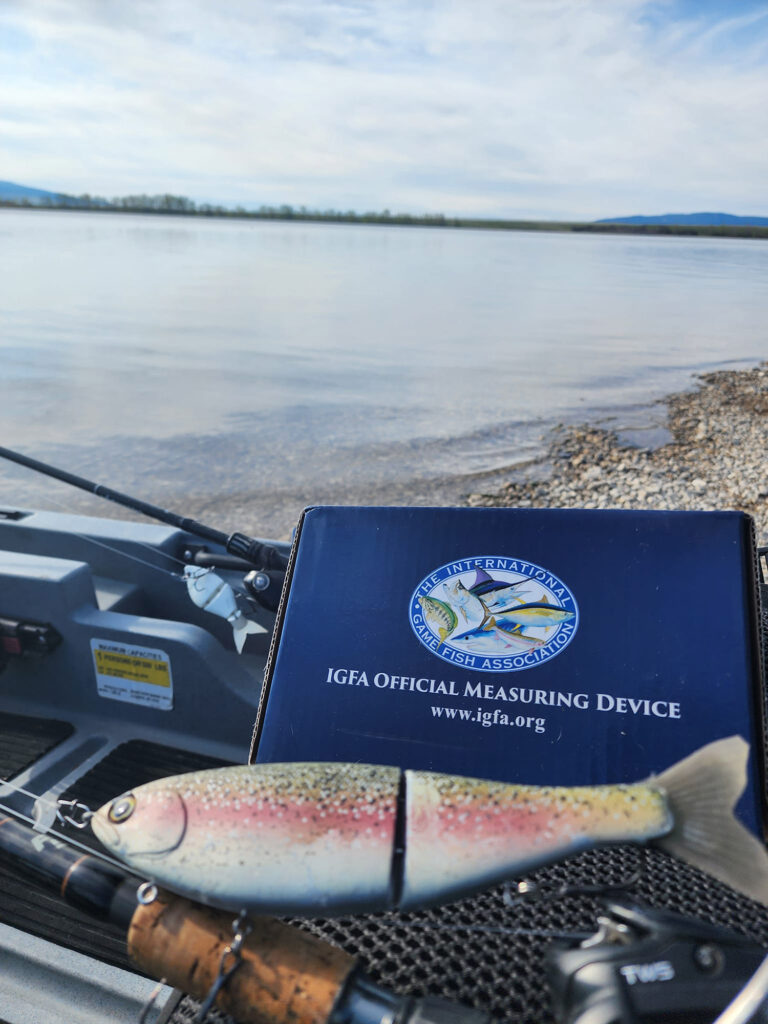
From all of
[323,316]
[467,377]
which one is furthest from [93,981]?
[323,316]

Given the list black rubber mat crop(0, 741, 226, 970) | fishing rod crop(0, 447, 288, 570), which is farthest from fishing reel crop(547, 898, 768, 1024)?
fishing rod crop(0, 447, 288, 570)

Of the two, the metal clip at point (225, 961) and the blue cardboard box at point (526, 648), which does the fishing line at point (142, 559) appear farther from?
the metal clip at point (225, 961)

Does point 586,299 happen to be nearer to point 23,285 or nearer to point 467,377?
point 467,377

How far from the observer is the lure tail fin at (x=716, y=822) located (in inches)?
32.7

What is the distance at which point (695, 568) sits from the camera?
1339 millimetres

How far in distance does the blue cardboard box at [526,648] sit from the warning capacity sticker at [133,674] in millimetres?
1172

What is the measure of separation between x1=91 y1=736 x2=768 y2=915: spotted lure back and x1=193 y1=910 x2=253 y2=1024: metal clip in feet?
0.13

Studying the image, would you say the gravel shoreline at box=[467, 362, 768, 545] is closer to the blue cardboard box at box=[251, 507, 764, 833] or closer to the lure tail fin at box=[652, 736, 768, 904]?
the blue cardboard box at box=[251, 507, 764, 833]

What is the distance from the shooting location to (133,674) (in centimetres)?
255

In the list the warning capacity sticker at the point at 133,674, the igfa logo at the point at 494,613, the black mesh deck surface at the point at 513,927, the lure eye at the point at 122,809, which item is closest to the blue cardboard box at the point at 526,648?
the igfa logo at the point at 494,613

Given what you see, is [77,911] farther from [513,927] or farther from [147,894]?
[513,927]

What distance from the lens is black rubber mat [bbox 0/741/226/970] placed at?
1834mm

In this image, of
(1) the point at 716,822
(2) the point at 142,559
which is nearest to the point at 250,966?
(1) the point at 716,822

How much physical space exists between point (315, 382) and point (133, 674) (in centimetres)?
1254
